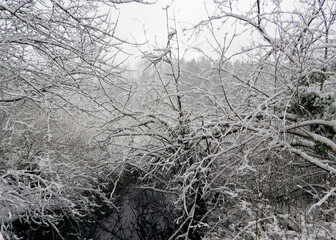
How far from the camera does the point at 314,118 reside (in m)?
3.67

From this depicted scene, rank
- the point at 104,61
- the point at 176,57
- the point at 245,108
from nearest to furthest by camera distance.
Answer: the point at 104,61
the point at 245,108
the point at 176,57

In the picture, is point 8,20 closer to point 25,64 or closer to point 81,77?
point 25,64

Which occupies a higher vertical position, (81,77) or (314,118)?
(81,77)

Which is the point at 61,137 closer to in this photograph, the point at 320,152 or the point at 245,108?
the point at 245,108

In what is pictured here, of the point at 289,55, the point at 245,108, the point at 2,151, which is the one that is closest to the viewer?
the point at 289,55

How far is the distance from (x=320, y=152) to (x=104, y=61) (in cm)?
397

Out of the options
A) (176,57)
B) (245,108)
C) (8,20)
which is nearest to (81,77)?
(8,20)

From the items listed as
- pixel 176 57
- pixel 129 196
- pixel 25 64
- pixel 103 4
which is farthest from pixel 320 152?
pixel 129 196

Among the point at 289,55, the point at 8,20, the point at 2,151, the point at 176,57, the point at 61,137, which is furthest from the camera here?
the point at 61,137

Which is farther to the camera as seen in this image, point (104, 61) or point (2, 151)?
point (2, 151)

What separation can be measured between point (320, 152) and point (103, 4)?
4217 millimetres

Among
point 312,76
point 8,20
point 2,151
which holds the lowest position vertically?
point 2,151

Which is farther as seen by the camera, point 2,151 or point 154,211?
point 154,211

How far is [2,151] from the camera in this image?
5945 mm
